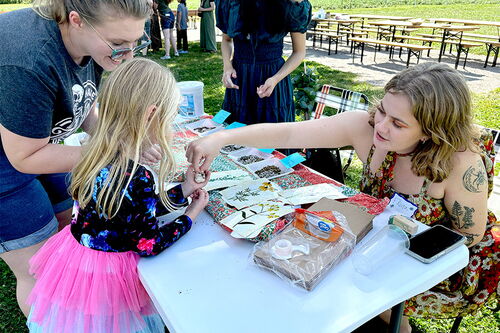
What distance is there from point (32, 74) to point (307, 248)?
1.03 meters

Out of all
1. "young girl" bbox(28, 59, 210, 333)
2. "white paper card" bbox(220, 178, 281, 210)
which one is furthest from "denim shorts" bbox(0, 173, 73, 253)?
"white paper card" bbox(220, 178, 281, 210)

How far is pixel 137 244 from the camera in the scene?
1213mm

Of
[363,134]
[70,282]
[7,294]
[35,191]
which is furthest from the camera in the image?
[7,294]

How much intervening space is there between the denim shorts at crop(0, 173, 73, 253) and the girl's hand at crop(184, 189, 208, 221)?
1.92 feet

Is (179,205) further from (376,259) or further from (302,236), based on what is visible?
(376,259)

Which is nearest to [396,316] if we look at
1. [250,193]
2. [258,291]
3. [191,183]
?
[258,291]

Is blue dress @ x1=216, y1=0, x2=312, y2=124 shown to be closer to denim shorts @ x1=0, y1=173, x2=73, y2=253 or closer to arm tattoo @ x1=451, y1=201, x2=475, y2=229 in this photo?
arm tattoo @ x1=451, y1=201, x2=475, y2=229

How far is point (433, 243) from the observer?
1.26 meters

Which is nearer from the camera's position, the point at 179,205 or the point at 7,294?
the point at 179,205

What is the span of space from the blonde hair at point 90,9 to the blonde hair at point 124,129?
0.17m

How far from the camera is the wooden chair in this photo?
7.97 feet

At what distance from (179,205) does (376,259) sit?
752mm

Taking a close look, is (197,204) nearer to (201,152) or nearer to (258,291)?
(201,152)

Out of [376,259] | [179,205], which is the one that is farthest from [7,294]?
[376,259]
